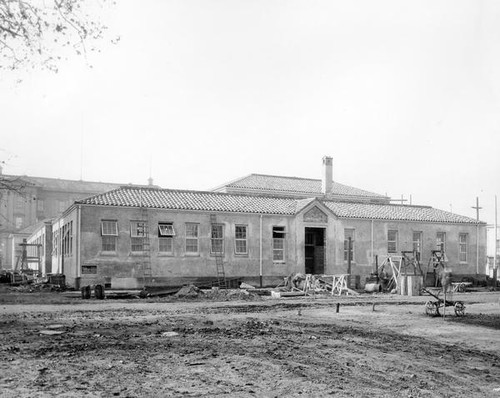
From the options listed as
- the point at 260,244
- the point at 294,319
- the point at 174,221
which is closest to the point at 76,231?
the point at 174,221

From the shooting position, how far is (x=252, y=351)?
9695 millimetres

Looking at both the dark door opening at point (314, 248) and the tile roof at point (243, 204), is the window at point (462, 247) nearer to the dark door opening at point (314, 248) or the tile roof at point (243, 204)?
the tile roof at point (243, 204)

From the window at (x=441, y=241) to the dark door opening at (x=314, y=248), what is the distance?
9.02 m

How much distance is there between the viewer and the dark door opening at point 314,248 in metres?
34.3

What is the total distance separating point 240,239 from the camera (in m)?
31.7

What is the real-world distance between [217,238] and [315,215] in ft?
21.5

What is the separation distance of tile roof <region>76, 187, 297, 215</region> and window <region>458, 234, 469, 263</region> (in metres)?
12.6

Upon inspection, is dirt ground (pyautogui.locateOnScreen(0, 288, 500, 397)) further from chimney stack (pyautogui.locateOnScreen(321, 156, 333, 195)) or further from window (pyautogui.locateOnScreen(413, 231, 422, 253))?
chimney stack (pyautogui.locateOnScreen(321, 156, 333, 195))

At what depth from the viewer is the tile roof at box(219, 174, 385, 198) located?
49844 millimetres

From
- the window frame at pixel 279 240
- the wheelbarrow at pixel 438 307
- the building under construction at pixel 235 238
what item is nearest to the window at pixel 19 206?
the building under construction at pixel 235 238

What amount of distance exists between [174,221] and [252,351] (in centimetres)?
2098

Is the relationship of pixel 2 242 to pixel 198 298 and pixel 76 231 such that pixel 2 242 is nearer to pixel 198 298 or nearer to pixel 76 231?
pixel 76 231

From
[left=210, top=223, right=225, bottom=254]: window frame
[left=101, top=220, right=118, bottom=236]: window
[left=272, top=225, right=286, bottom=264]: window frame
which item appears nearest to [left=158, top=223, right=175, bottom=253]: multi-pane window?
[left=210, top=223, right=225, bottom=254]: window frame

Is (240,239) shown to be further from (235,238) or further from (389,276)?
(389,276)
